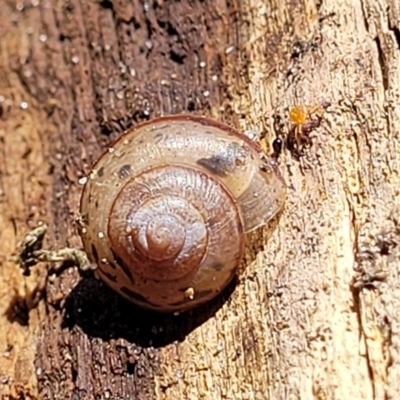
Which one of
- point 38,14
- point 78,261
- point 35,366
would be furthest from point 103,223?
point 38,14

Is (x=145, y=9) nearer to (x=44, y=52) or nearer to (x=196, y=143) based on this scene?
(x=44, y=52)

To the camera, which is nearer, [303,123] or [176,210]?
[176,210]

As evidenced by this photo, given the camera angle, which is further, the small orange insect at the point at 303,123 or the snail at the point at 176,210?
the small orange insect at the point at 303,123

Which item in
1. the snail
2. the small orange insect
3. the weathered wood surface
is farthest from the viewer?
the small orange insect

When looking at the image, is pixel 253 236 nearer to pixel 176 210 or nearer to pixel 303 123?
pixel 176 210

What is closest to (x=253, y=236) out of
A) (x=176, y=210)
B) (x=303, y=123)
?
(x=176, y=210)
